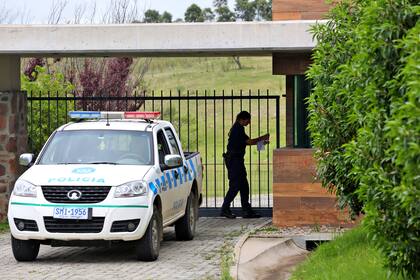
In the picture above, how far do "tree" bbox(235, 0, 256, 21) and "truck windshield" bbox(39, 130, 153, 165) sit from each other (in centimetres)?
4952

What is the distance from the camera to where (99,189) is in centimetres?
1345

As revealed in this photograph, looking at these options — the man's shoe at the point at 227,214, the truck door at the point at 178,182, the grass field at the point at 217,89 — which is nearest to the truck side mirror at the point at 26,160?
the truck door at the point at 178,182

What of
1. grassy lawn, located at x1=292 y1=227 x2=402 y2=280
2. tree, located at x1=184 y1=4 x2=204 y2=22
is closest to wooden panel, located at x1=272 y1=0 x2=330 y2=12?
grassy lawn, located at x1=292 y1=227 x2=402 y2=280

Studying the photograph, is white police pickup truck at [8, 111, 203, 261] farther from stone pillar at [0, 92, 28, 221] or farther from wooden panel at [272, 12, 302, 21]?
stone pillar at [0, 92, 28, 221]

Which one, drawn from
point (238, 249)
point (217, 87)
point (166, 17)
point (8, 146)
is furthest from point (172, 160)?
point (166, 17)

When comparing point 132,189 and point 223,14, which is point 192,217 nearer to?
point 132,189

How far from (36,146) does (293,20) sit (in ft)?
30.2

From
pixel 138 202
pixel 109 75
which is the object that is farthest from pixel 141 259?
pixel 109 75

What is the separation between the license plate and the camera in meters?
13.3

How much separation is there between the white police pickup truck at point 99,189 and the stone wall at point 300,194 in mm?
→ 2157

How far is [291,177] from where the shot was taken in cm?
1700

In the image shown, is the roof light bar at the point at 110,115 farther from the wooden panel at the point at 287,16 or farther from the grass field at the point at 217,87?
the grass field at the point at 217,87

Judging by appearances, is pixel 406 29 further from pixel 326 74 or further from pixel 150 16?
pixel 150 16

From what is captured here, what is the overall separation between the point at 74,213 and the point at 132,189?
30.4 inches
